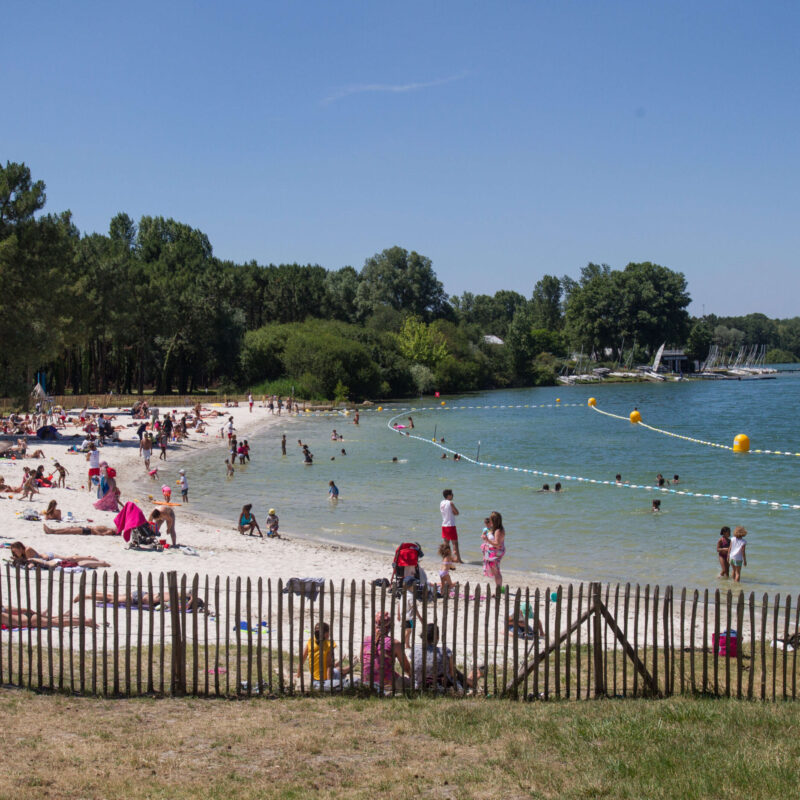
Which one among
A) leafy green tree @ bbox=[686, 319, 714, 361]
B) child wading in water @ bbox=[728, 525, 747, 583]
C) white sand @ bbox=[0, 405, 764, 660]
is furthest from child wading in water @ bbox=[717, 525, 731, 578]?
leafy green tree @ bbox=[686, 319, 714, 361]

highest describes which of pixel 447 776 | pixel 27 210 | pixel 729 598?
pixel 27 210

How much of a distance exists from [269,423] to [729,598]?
59.5m

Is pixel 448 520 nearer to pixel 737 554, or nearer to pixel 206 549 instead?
pixel 206 549

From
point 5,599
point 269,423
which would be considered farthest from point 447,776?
point 269,423

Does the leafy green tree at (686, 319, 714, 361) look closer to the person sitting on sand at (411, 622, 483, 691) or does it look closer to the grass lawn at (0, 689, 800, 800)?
the person sitting on sand at (411, 622, 483, 691)

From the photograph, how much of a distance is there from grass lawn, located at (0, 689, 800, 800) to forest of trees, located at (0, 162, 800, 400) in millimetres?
37568

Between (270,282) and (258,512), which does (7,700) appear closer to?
(258,512)

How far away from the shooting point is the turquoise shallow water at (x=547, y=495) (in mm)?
21581

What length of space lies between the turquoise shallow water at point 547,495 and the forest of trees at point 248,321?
15129mm

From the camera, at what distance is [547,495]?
32000 millimetres

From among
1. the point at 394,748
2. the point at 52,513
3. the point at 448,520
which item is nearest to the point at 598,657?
the point at 394,748

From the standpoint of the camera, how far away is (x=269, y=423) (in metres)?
67.0

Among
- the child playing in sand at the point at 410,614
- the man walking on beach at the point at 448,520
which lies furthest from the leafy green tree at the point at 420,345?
the child playing in sand at the point at 410,614

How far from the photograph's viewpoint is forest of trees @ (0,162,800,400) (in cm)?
4456
